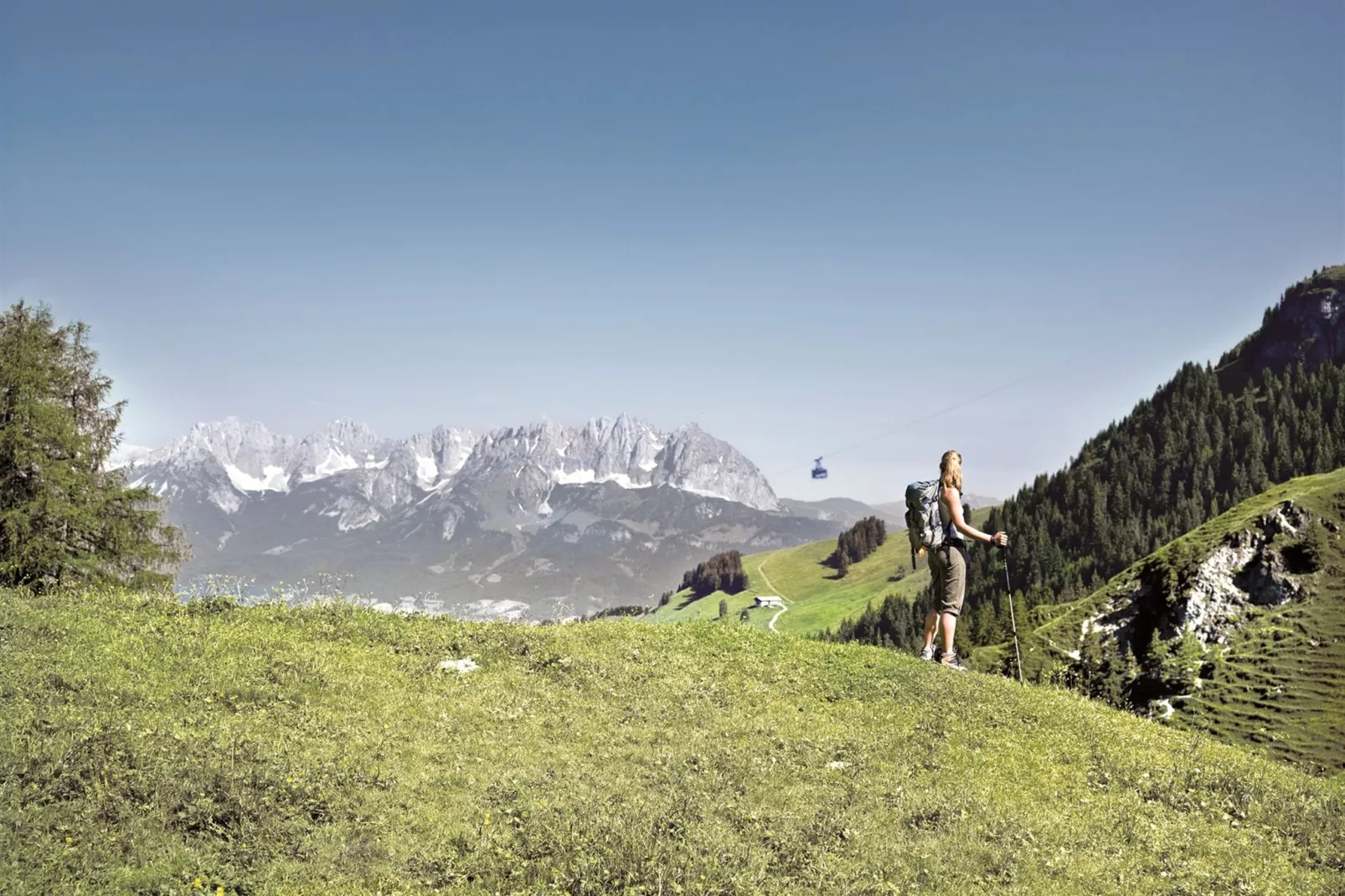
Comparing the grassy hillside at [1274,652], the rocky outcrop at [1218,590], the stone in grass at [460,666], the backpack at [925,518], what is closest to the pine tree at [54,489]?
the stone in grass at [460,666]

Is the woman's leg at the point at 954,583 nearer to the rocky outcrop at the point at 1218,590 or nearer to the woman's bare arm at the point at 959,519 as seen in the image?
the woman's bare arm at the point at 959,519

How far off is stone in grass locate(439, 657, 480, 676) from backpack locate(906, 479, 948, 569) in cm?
1063

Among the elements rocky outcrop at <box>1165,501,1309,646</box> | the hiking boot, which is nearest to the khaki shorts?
the hiking boot

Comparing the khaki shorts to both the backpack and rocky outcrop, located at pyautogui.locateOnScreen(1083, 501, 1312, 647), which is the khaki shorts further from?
rocky outcrop, located at pyautogui.locateOnScreen(1083, 501, 1312, 647)

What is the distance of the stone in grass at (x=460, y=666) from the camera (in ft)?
55.9

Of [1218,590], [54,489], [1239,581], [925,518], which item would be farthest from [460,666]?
[1239,581]

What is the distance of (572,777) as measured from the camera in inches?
472

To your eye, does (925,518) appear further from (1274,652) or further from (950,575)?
(1274,652)

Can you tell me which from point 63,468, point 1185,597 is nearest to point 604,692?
point 63,468

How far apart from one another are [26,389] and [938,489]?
1169 inches

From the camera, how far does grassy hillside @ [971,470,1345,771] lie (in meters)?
27.8

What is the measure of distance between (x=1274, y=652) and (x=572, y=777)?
37.7 meters

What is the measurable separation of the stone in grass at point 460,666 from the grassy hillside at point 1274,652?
17590mm

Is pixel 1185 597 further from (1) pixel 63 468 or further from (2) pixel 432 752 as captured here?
(1) pixel 63 468
